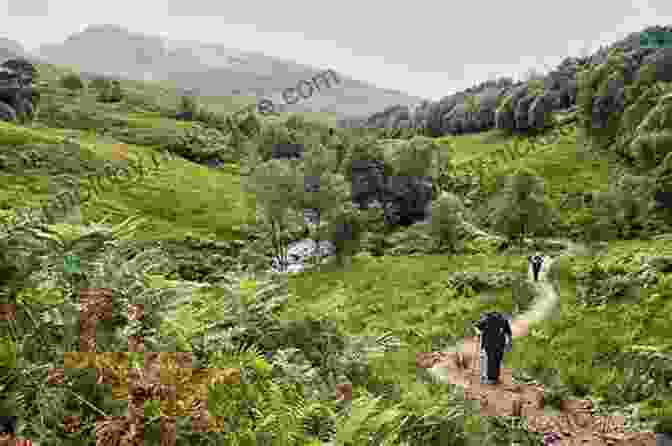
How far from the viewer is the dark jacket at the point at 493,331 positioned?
1363cm

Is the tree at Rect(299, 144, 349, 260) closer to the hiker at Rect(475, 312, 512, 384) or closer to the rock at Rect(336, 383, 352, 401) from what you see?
the hiker at Rect(475, 312, 512, 384)

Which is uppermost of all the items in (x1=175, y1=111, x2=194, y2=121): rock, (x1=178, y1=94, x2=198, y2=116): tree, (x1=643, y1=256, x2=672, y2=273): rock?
(x1=178, y1=94, x2=198, y2=116): tree

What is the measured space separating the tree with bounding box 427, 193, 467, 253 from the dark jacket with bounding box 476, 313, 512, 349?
33940mm

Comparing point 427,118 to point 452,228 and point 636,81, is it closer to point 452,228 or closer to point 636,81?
point 636,81

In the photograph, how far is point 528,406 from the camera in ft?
40.2

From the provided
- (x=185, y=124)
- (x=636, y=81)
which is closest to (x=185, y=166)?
(x=185, y=124)

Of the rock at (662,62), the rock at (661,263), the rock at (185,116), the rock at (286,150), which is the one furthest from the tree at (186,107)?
the rock at (661,263)

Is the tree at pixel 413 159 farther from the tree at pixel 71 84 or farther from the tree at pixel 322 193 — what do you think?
the tree at pixel 71 84

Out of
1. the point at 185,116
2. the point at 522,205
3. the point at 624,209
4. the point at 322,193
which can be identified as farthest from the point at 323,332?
the point at 185,116

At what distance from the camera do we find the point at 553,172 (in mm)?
76875

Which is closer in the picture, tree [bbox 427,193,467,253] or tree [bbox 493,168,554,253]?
tree [bbox 493,168,554,253]

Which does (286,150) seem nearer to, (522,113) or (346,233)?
(522,113)

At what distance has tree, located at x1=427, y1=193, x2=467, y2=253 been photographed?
158ft

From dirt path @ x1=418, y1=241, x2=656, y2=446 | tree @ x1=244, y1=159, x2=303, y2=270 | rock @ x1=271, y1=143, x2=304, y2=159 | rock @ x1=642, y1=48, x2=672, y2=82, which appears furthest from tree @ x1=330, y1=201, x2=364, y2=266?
rock @ x1=642, y1=48, x2=672, y2=82
